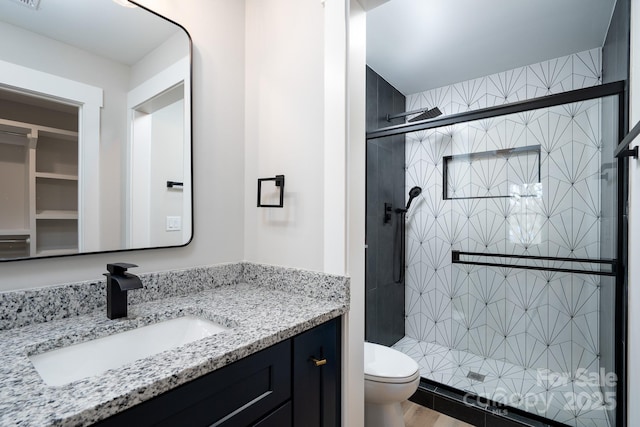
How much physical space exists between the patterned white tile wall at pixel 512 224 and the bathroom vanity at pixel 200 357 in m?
1.80

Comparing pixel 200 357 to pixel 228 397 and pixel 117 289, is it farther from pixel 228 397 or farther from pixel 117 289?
pixel 117 289

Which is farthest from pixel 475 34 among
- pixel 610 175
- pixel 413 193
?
pixel 413 193

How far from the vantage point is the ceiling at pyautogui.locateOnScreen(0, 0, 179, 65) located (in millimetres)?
899

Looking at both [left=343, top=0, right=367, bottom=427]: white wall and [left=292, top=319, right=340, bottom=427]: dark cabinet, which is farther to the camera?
[left=343, top=0, right=367, bottom=427]: white wall

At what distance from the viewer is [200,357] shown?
663mm

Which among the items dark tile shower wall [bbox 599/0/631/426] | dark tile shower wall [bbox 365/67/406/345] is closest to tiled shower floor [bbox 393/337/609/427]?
dark tile shower wall [bbox 599/0/631/426]

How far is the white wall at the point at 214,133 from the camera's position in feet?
4.05

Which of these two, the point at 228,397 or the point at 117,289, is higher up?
the point at 117,289

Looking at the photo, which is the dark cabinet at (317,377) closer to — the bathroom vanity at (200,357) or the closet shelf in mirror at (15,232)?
the bathroom vanity at (200,357)

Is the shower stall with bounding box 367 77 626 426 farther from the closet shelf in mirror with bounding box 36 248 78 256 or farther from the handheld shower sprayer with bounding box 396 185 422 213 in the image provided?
the closet shelf in mirror with bounding box 36 248 78 256

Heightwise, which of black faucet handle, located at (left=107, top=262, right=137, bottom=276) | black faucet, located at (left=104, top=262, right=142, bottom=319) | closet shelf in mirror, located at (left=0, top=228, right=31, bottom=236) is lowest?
black faucet, located at (left=104, top=262, right=142, bottom=319)

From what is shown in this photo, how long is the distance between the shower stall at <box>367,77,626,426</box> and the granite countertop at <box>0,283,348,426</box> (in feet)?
4.78

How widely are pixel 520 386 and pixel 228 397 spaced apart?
217 cm

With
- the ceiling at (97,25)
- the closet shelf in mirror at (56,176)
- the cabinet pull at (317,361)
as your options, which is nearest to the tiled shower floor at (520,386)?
the cabinet pull at (317,361)
